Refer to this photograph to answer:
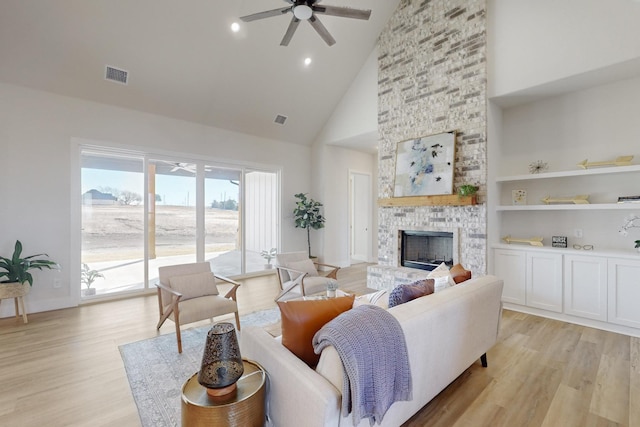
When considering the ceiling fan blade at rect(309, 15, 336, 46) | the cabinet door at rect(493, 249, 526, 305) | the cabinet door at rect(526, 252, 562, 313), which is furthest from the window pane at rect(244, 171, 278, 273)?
the cabinet door at rect(526, 252, 562, 313)

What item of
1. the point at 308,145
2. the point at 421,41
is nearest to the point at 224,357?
the point at 421,41

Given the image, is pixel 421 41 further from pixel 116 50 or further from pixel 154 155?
pixel 154 155

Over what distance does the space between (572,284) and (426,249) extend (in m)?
1.98

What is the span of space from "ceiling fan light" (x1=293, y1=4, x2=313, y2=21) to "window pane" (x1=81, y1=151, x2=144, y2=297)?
357cm

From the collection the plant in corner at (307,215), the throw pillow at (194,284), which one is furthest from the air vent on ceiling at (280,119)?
the throw pillow at (194,284)

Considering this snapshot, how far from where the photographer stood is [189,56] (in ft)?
14.5

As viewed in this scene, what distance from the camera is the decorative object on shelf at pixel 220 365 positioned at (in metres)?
1.39

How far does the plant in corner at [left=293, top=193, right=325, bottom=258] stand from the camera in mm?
6574

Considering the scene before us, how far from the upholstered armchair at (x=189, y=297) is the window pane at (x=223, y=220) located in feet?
7.36

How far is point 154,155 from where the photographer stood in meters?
5.03

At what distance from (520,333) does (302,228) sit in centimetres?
463

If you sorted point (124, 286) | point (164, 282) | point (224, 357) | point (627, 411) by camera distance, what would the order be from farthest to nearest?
1. point (124, 286)
2. point (164, 282)
3. point (627, 411)
4. point (224, 357)

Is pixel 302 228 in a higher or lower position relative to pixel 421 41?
lower

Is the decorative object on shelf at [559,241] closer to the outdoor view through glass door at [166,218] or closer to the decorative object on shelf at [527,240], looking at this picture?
the decorative object on shelf at [527,240]
